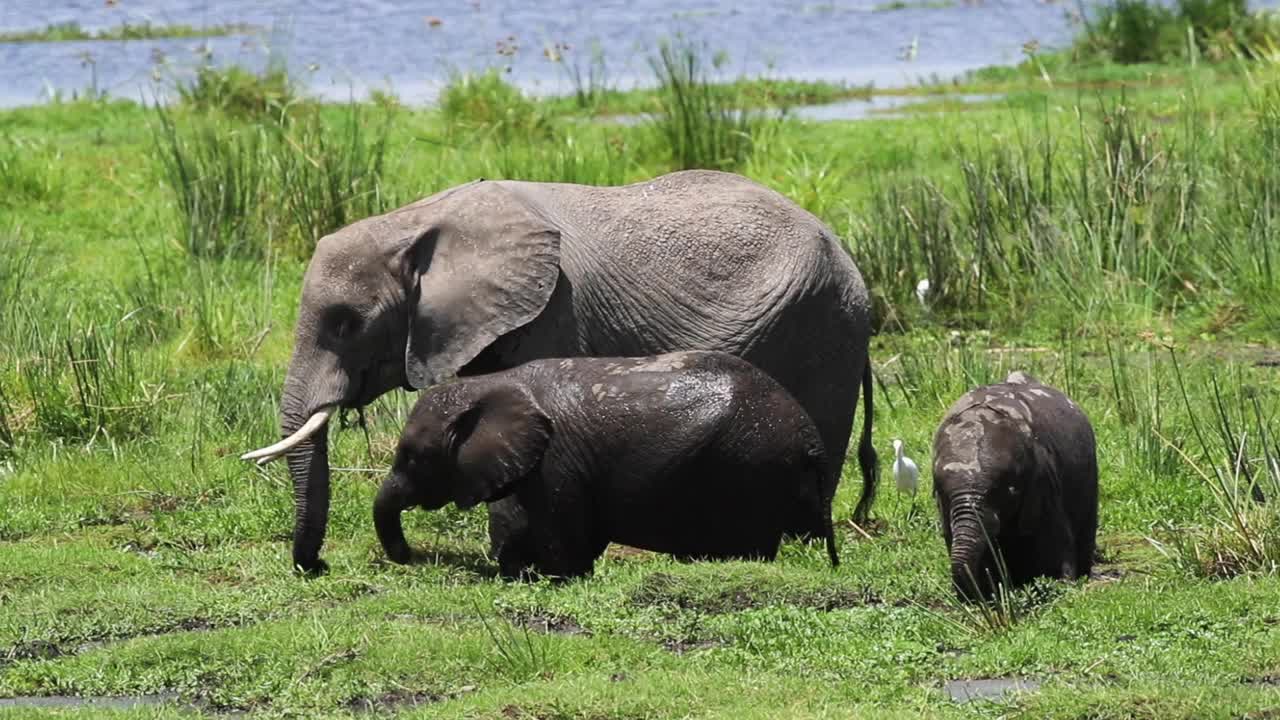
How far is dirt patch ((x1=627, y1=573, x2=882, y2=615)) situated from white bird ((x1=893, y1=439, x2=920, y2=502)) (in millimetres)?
1840

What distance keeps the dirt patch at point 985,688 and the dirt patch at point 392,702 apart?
Result: 1575 millimetres

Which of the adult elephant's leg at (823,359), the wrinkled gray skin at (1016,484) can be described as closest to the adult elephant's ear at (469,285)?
the adult elephant's leg at (823,359)

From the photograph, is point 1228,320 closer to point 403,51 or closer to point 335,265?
point 335,265

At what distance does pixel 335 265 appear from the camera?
920 cm

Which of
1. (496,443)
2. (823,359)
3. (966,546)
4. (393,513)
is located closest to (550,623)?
(496,443)

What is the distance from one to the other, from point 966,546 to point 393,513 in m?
2.40

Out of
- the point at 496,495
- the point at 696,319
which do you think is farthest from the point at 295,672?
the point at 696,319

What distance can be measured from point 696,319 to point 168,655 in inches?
124

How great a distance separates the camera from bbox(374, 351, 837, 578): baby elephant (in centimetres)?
855

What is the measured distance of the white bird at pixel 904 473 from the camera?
992 cm

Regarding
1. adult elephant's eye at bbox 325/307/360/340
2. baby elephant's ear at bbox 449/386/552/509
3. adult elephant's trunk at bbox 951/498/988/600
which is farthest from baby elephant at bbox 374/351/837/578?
adult elephant's trunk at bbox 951/498/988/600

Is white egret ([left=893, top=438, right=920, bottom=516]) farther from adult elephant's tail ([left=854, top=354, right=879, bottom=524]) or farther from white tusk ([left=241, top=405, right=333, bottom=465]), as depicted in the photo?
white tusk ([left=241, top=405, right=333, bottom=465])

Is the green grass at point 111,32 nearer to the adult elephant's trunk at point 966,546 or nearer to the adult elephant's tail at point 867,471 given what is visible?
the adult elephant's tail at point 867,471

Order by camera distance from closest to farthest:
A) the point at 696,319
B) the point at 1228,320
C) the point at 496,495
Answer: the point at 496,495 → the point at 696,319 → the point at 1228,320
